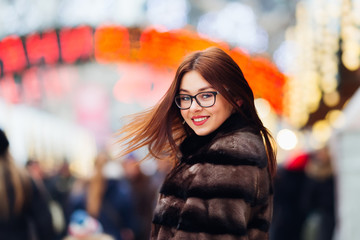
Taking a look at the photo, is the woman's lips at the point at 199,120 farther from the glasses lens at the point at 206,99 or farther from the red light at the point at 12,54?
the red light at the point at 12,54

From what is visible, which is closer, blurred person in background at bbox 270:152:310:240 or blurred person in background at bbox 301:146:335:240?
blurred person in background at bbox 301:146:335:240

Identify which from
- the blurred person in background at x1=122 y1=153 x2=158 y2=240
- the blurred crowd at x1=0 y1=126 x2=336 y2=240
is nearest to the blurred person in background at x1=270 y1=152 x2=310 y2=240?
the blurred crowd at x1=0 y1=126 x2=336 y2=240

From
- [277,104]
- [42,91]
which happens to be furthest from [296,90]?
[42,91]

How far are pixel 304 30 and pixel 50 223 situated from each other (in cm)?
966

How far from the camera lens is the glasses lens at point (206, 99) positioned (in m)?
2.87

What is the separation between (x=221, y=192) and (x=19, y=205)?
2.74 metres

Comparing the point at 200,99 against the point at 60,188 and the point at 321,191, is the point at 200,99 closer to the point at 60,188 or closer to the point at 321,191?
the point at 321,191

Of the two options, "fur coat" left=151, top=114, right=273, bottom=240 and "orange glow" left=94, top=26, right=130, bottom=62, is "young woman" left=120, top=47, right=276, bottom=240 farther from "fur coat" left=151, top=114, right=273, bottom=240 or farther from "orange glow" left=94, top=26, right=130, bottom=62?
"orange glow" left=94, top=26, right=130, bottom=62

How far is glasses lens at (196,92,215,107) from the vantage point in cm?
287

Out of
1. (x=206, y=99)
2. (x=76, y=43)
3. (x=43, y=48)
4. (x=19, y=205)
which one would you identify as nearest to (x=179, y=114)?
(x=206, y=99)

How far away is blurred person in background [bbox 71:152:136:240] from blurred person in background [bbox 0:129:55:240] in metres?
1.49

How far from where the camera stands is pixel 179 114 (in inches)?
123

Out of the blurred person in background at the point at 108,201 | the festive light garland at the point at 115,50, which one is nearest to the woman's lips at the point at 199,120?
the blurred person in background at the point at 108,201

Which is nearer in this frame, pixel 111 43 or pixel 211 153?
pixel 211 153
